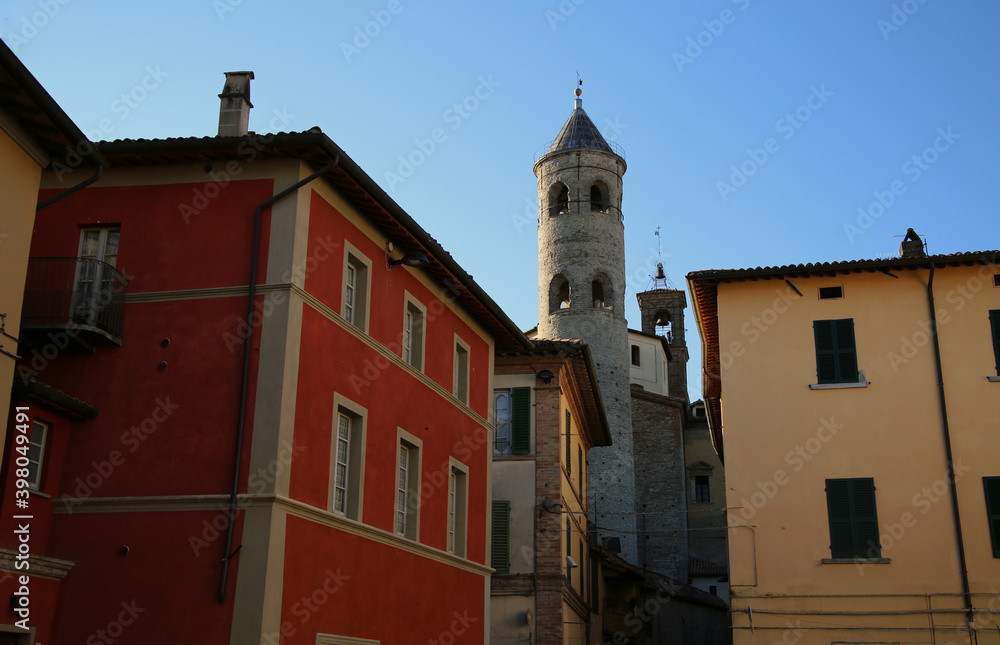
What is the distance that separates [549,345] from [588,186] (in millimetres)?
28539

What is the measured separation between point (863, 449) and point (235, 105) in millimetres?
11669

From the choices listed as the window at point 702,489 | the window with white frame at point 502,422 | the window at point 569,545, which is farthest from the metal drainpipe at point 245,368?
the window at point 702,489

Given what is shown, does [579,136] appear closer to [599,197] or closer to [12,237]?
[599,197]

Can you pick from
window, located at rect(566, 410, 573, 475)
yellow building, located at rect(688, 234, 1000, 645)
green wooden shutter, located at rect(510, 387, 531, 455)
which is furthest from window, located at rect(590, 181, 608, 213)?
yellow building, located at rect(688, 234, 1000, 645)

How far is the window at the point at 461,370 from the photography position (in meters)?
19.1

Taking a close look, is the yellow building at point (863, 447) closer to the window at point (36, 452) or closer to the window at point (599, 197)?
the window at point (36, 452)

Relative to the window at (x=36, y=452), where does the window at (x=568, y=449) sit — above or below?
above

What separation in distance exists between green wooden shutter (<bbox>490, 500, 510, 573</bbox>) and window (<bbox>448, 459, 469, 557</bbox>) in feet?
15.2

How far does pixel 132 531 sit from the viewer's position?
1224 centimetres

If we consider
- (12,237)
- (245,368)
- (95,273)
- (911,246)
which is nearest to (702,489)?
(911,246)

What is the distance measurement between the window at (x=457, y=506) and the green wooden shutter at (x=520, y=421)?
491 centimetres

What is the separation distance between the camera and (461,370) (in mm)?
19422

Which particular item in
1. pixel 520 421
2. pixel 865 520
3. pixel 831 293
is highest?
pixel 831 293

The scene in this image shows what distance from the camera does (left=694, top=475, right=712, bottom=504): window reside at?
5028 centimetres
